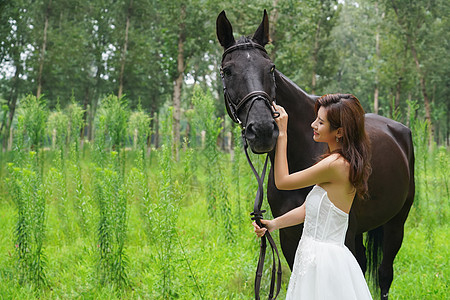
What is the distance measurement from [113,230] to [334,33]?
126 feet

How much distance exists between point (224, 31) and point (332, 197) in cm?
126

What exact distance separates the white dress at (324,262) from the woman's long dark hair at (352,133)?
7.4 inches

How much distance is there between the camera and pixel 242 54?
2.18 meters

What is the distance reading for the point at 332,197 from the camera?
179 cm

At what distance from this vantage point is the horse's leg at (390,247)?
3.48 metres

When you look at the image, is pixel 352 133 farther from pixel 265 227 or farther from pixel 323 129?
pixel 265 227

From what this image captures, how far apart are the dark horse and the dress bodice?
351 mm

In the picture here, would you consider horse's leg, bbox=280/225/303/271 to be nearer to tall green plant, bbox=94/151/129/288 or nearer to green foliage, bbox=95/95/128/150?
tall green plant, bbox=94/151/129/288

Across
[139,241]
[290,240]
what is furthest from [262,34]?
[139,241]

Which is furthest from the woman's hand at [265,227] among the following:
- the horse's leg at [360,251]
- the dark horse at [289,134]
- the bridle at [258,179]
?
the horse's leg at [360,251]

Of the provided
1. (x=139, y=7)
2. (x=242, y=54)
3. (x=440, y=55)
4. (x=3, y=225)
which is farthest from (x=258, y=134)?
(x=440, y=55)

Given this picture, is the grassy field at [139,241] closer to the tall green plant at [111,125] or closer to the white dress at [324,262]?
the tall green plant at [111,125]

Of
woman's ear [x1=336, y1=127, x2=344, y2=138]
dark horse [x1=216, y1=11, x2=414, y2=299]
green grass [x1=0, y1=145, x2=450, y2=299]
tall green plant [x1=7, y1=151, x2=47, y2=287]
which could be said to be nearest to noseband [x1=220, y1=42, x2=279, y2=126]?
dark horse [x1=216, y1=11, x2=414, y2=299]

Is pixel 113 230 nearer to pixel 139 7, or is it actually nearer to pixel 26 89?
pixel 139 7
